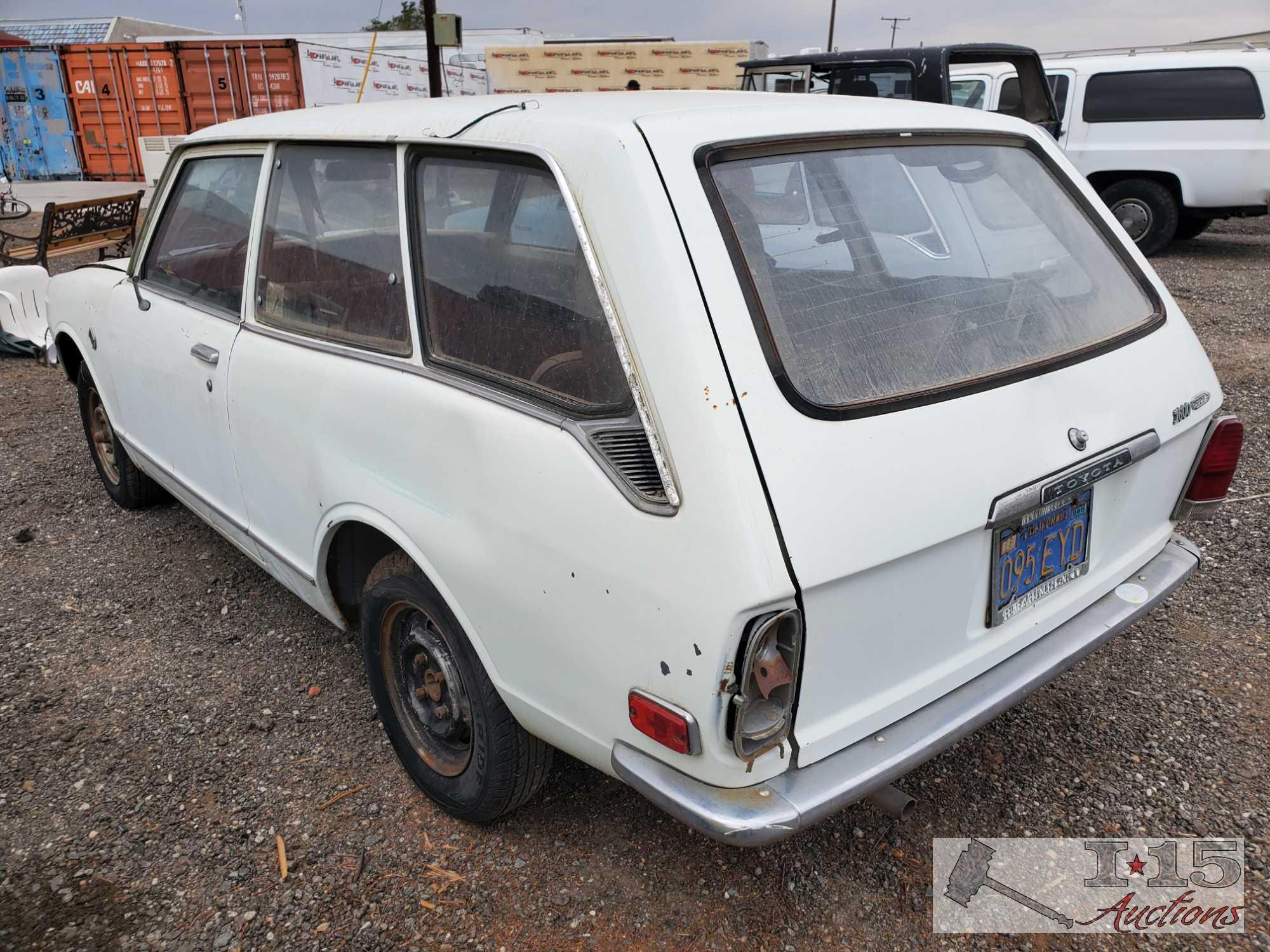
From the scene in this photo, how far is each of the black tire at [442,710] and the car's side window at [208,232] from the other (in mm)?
1181

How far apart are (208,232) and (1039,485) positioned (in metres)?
2.81

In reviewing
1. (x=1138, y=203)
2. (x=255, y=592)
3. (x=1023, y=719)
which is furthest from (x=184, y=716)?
(x=1138, y=203)

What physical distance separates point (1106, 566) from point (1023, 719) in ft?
2.34

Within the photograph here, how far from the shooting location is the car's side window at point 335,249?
89.4 inches

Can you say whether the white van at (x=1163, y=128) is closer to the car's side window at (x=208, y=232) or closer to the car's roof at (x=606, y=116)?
the car's roof at (x=606, y=116)

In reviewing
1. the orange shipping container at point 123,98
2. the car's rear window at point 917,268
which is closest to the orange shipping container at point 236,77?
the orange shipping container at point 123,98

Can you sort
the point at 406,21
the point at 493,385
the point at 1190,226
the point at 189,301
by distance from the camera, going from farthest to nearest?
the point at 406,21
the point at 1190,226
the point at 189,301
the point at 493,385

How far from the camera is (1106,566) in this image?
2.28m

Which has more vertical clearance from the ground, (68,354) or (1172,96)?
(1172,96)

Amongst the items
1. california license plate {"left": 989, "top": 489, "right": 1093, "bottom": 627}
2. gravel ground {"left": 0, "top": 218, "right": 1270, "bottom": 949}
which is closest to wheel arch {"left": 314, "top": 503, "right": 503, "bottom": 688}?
gravel ground {"left": 0, "top": 218, "right": 1270, "bottom": 949}

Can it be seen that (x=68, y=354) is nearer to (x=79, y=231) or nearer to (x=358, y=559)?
(x=358, y=559)

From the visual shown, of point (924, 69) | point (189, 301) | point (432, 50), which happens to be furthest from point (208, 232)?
point (432, 50)

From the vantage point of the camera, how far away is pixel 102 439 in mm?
4336

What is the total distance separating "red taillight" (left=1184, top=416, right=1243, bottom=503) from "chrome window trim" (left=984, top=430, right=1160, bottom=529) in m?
0.47
